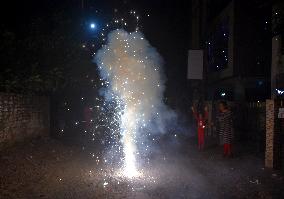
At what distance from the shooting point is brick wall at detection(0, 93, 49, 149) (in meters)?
12.6

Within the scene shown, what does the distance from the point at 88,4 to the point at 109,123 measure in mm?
6833

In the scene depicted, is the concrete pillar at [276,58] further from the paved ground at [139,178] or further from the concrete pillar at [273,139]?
the concrete pillar at [273,139]

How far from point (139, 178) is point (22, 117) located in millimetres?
6180

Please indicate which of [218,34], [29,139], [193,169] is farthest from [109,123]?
[193,169]

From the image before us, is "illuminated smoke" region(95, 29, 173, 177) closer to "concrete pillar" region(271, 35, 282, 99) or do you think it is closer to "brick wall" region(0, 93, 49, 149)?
"brick wall" region(0, 93, 49, 149)

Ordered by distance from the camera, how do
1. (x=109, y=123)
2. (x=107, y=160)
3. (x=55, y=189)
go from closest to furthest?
(x=55, y=189), (x=107, y=160), (x=109, y=123)

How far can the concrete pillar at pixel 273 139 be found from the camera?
11594 mm

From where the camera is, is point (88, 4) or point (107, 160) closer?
point (107, 160)

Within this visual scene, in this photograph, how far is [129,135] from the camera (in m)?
22.3

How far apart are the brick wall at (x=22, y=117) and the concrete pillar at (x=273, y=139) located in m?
7.81


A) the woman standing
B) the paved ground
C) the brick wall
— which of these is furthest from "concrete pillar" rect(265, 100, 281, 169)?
the brick wall

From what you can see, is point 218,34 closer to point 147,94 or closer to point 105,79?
point 147,94

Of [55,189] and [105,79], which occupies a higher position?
[105,79]

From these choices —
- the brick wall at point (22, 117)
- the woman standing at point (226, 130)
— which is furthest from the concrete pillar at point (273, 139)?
the brick wall at point (22, 117)
